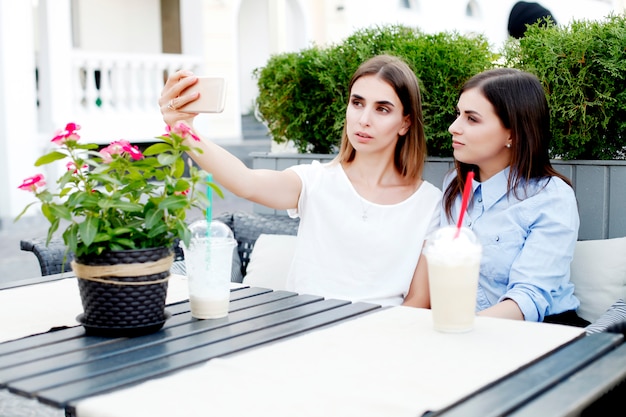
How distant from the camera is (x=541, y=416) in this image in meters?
1.16

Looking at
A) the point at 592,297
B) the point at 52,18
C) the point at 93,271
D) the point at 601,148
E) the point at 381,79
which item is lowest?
the point at 592,297

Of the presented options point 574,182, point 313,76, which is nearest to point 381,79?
point 574,182

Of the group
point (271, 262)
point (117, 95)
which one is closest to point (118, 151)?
point (271, 262)

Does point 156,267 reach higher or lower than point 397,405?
higher

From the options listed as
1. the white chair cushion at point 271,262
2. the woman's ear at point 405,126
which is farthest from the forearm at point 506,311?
the white chair cushion at point 271,262

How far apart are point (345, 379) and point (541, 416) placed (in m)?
0.32

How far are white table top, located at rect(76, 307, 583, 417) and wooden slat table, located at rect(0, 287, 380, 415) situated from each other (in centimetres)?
6

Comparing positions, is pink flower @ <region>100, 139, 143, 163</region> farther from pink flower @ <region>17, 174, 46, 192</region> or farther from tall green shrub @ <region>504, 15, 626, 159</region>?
tall green shrub @ <region>504, 15, 626, 159</region>

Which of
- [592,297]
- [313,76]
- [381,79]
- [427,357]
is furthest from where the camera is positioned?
[313,76]

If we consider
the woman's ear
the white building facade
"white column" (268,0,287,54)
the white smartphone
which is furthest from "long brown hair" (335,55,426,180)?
"white column" (268,0,287,54)

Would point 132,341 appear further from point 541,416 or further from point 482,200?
point 482,200

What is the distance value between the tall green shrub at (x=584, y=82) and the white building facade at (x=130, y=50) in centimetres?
397

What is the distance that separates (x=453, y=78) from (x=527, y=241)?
1049 mm

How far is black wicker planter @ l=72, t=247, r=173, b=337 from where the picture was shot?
5.16 ft
